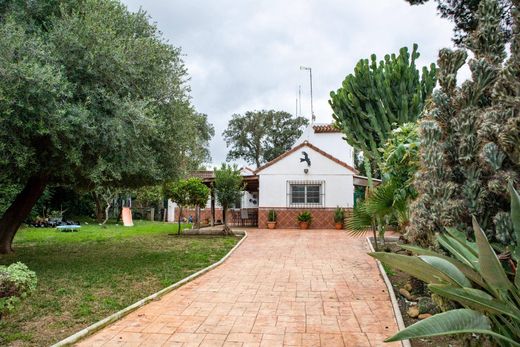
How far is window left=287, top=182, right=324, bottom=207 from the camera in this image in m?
22.8

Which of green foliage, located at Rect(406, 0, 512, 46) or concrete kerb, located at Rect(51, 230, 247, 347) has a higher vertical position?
green foliage, located at Rect(406, 0, 512, 46)

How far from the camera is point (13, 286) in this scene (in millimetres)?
4430

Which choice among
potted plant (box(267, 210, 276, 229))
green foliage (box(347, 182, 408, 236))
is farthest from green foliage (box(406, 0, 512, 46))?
potted plant (box(267, 210, 276, 229))

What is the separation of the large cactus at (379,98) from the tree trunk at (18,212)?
31.4 ft

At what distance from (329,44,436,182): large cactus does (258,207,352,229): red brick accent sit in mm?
9678

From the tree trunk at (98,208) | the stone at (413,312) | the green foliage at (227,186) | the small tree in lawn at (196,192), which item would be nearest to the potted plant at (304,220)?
the green foliage at (227,186)

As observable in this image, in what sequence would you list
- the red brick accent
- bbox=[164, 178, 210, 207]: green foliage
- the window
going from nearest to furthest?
bbox=[164, 178, 210, 207]: green foliage
the red brick accent
the window

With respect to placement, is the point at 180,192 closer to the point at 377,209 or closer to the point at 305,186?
the point at 305,186

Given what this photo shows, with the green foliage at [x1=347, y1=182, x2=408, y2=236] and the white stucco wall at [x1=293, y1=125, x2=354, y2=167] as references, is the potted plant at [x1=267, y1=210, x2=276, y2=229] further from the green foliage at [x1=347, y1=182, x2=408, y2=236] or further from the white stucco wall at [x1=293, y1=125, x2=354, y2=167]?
the green foliage at [x1=347, y1=182, x2=408, y2=236]

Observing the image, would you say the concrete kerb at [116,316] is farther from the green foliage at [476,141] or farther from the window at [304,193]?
the window at [304,193]

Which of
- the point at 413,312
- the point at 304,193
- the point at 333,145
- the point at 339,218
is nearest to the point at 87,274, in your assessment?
the point at 413,312

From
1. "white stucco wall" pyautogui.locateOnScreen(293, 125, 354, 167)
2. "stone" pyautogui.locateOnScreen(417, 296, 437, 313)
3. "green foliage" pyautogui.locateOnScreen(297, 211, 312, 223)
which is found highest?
"white stucco wall" pyautogui.locateOnScreen(293, 125, 354, 167)

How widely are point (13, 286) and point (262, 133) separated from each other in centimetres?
4278

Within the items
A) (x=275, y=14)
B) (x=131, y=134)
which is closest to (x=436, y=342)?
(x=131, y=134)
